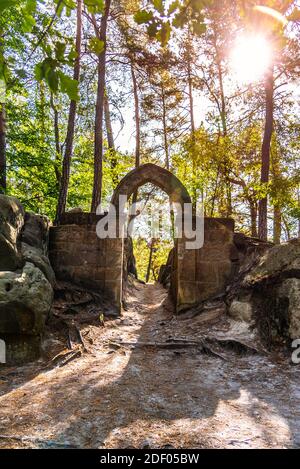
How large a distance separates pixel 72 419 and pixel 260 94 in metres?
13.0

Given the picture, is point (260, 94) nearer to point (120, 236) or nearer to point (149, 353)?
point (120, 236)

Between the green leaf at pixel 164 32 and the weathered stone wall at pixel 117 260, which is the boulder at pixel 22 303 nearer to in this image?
the weathered stone wall at pixel 117 260

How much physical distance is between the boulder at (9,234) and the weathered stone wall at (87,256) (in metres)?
1.93

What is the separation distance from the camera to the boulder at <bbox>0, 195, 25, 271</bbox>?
5637 millimetres

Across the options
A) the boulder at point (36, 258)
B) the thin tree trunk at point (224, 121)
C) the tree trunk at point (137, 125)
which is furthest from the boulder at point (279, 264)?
the tree trunk at point (137, 125)

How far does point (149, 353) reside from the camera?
18.5ft

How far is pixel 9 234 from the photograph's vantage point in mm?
5891

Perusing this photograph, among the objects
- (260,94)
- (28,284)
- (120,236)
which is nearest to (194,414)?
(28,284)

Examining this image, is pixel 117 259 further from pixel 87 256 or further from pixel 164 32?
pixel 164 32

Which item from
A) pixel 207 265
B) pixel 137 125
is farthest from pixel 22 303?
pixel 137 125

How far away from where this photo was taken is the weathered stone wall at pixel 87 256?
8.23 m

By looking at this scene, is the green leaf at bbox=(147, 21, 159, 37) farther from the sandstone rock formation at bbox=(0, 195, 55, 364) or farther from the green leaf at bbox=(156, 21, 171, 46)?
the sandstone rock formation at bbox=(0, 195, 55, 364)

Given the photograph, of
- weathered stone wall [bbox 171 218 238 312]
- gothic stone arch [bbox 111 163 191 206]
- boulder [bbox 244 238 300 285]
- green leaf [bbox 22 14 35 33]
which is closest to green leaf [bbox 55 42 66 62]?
green leaf [bbox 22 14 35 33]

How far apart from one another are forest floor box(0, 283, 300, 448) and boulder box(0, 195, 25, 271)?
151 centimetres
